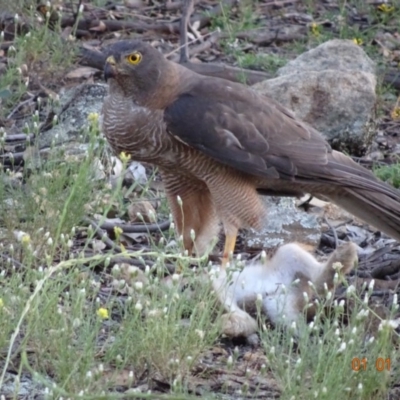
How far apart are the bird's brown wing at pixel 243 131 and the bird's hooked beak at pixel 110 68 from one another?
346 millimetres

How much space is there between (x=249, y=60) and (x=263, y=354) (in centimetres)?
505

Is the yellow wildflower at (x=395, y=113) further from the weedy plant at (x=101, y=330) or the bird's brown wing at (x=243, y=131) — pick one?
the weedy plant at (x=101, y=330)

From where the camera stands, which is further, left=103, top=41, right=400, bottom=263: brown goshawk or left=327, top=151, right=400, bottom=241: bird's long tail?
left=327, top=151, right=400, bottom=241: bird's long tail

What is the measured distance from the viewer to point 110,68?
6.08 meters

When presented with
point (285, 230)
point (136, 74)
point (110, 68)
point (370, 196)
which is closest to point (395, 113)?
point (285, 230)

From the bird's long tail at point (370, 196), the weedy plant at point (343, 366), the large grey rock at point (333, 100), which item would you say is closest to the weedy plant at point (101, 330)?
the weedy plant at point (343, 366)

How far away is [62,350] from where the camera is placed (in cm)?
412

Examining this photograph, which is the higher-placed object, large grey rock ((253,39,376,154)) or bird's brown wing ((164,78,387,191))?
bird's brown wing ((164,78,387,191))

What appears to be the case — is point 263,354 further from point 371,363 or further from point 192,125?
point 192,125

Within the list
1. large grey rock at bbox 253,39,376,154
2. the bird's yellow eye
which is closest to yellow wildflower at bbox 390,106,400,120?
large grey rock at bbox 253,39,376,154

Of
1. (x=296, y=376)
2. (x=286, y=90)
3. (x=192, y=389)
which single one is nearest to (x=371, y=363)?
(x=296, y=376)

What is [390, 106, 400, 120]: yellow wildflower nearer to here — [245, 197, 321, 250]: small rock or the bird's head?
[245, 197, 321, 250]: small rock

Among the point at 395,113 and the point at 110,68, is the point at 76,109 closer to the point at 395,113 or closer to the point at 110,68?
the point at 110,68

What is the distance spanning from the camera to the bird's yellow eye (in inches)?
243
